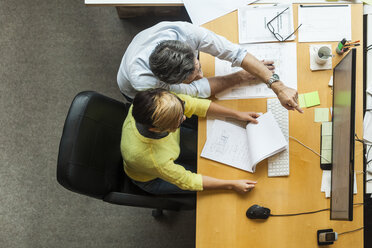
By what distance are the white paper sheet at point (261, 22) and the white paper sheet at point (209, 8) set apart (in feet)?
0.13

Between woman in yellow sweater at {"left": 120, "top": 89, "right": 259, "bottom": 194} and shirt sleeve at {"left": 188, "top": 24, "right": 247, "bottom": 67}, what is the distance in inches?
8.8

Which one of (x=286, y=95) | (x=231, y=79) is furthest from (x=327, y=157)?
(x=231, y=79)

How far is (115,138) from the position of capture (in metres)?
1.31

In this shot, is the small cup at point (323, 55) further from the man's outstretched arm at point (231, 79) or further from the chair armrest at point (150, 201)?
the chair armrest at point (150, 201)

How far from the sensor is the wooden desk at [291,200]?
1.24 m

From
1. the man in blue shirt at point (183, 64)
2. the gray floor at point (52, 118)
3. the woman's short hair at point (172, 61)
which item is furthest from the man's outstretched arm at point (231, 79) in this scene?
the gray floor at point (52, 118)

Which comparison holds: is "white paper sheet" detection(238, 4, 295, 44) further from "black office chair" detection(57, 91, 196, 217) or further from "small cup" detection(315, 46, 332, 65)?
"black office chair" detection(57, 91, 196, 217)

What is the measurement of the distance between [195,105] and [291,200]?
1.85 feet

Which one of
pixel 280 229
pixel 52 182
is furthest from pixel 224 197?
pixel 52 182

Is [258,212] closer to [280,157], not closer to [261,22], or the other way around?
[280,157]

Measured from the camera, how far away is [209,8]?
1.45 m

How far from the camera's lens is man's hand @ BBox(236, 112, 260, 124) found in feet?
4.32

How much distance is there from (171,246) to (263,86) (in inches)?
45.8

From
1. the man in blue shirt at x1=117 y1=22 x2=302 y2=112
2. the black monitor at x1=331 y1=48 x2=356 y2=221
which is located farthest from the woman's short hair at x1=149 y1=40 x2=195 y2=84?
the black monitor at x1=331 y1=48 x2=356 y2=221
